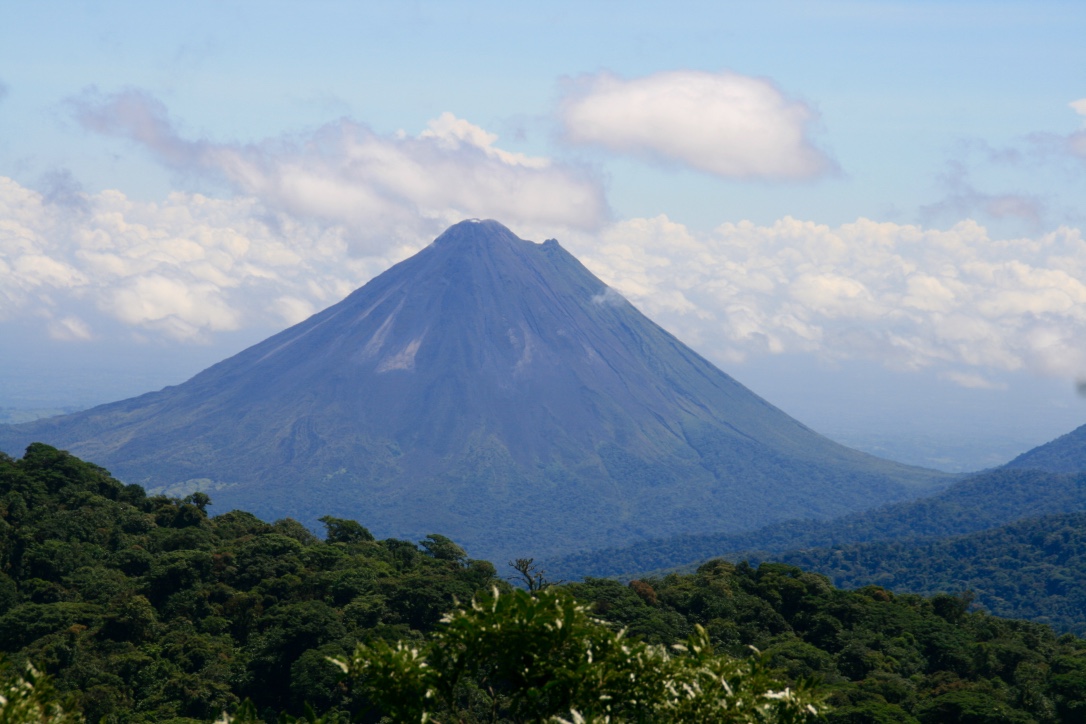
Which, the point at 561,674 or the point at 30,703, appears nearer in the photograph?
the point at 30,703

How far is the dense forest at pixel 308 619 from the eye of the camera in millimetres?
36750

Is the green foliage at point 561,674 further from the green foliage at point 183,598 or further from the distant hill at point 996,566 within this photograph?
the distant hill at point 996,566

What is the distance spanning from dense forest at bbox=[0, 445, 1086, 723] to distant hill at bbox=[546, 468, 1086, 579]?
92.7 m

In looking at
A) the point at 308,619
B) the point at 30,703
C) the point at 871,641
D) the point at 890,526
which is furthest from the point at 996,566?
the point at 30,703

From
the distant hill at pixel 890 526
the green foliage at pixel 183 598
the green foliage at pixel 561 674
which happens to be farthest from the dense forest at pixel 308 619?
the distant hill at pixel 890 526

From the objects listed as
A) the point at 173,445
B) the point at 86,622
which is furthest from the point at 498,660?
the point at 173,445

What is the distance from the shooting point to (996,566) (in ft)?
370

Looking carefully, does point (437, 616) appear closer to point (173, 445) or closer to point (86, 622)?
point (86, 622)

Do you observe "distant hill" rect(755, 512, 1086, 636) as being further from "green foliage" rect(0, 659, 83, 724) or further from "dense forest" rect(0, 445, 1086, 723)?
"green foliage" rect(0, 659, 83, 724)

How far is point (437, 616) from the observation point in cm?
4356

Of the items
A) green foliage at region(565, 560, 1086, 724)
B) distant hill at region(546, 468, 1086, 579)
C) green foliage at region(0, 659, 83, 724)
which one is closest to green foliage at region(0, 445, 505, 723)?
green foliage at region(565, 560, 1086, 724)

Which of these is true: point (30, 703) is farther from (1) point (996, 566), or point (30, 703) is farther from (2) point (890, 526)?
(2) point (890, 526)

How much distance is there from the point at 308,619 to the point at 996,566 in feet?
300

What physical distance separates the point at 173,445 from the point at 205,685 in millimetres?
164036
